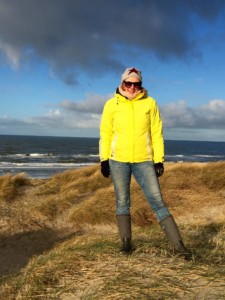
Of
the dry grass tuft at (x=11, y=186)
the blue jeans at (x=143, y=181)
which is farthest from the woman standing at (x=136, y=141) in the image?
the dry grass tuft at (x=11, y=186)

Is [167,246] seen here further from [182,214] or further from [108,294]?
[182,214]

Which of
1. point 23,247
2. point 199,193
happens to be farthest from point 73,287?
point 199,193

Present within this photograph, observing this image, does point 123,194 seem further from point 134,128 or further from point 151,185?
point 134,128

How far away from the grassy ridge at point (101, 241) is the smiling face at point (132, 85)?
180 cm

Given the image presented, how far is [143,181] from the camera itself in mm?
4297

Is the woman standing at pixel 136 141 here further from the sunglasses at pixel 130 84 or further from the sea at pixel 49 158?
the sea at pixel 49 158

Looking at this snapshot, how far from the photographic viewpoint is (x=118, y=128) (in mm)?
4266

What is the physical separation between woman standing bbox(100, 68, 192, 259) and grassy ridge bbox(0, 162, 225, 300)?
44 cm

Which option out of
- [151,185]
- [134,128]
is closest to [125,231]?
[151,185]

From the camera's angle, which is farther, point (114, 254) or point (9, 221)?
point (9, 221)

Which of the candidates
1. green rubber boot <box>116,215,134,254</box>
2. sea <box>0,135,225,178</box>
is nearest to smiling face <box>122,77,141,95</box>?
green rubber boot <box>116,215,134,254</box>

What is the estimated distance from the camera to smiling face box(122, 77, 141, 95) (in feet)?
13.7

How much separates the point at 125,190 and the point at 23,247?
333cm

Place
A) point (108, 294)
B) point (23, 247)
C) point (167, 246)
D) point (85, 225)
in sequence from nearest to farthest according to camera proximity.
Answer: point (108, 294), point (167, 246), point (23, 247), point (85, 225)
